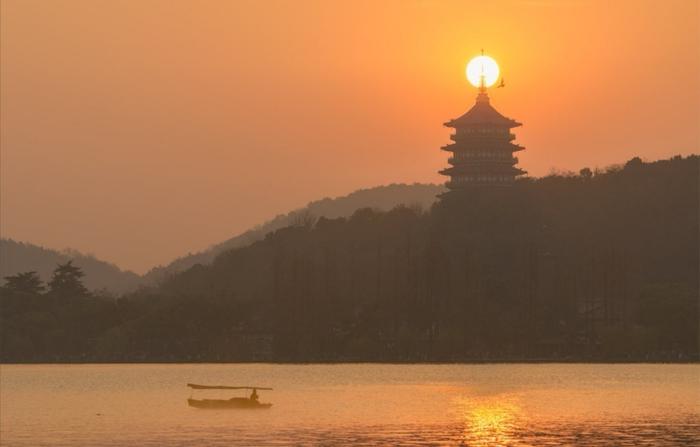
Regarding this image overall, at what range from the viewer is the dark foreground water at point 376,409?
85.1 metres

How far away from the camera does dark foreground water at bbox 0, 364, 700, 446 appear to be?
279ft

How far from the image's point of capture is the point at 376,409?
355 ft

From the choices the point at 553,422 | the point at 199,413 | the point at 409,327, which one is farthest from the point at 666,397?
the point at 409,327

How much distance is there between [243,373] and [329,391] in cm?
4411

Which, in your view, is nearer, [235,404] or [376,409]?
[235,404]

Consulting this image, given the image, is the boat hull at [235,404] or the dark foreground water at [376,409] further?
the boat hull at [235,404]

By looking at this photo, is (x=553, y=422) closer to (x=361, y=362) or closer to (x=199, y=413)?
(x=199, y=413)

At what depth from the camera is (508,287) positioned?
197 meters

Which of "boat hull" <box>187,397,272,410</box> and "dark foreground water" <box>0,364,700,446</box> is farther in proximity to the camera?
"boat hull" <box>187,397,272,410</box>

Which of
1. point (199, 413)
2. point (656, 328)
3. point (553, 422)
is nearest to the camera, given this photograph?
point (553, 422)

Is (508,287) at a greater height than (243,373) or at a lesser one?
greater

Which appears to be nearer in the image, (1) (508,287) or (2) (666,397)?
(2) (666,397)

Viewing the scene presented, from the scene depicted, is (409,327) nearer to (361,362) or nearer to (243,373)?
(361,362)

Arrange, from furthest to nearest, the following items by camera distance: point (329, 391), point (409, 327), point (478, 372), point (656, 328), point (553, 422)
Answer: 1. point (409, 327)
2. point (656, 328)
3. point (478, 372)
4. point (329, 391)
5. point (553, 422)
